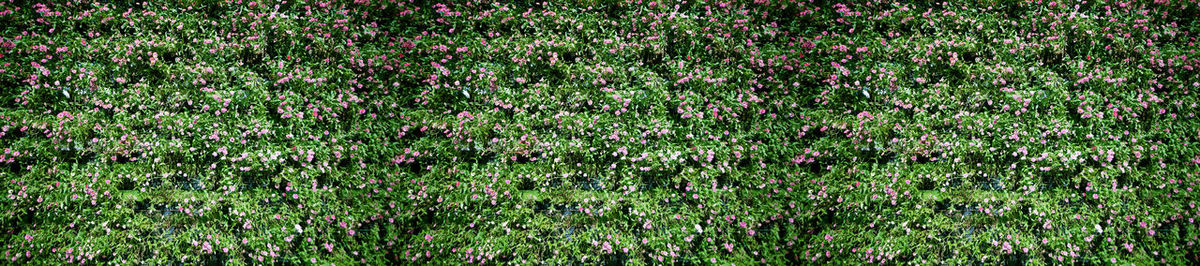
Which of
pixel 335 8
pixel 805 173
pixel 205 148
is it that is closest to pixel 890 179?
pixel 805 173

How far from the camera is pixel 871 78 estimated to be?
3.93 metres

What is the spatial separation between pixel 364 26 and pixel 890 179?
109 inches

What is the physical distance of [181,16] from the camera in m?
4.15

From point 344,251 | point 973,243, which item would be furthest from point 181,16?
point 973,243

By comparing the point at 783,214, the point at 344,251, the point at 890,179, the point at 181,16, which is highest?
the point at 181,16

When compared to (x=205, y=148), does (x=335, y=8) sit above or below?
above

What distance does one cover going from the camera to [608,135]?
3.76m

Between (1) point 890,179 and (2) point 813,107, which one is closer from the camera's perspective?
(1) point 890,179

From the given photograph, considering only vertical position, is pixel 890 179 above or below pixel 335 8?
below

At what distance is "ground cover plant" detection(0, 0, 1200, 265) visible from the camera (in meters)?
3.67

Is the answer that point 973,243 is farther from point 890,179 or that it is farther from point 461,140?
point 461,140

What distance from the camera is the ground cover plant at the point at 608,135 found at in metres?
3.67

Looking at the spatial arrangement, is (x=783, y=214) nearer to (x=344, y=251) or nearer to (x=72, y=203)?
(x=344, y=251)

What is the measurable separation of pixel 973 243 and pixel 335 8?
3416mm
